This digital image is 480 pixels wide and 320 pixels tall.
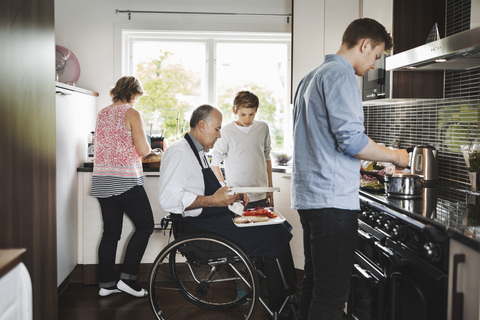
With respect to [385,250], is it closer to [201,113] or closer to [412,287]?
[412,287]

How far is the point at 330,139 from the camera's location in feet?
→ 6.29

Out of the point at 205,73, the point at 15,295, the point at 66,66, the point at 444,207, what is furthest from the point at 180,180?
the point at 205,73

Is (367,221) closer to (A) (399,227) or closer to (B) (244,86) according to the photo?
(A) (399,227)

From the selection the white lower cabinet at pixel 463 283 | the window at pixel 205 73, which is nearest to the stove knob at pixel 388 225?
the white lower cabinet at pixel 463 283

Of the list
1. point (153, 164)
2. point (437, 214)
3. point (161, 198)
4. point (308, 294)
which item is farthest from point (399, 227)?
point (153, 164)

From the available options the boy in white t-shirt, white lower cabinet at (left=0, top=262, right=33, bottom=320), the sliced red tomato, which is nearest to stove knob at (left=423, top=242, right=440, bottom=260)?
the sliced red tomato

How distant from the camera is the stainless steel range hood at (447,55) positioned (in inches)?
71.5

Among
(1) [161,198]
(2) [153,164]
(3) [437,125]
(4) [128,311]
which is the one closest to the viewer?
(1) [161,198]

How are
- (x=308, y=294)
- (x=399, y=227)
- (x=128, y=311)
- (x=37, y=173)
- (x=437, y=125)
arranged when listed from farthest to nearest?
1. (x=128, y=311)
2. (x=437, y=125)
3. (x=308, y=294)
4. (x=399, y=227)
5. (x=37, y=173)

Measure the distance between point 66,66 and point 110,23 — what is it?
1.95 ft

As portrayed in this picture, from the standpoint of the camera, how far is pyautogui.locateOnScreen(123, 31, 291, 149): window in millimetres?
4434

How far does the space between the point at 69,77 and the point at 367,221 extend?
106 inches

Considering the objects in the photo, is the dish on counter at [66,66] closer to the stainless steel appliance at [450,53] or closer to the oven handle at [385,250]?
the stainless steel appliance at [450,53]

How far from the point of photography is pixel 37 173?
177cm
